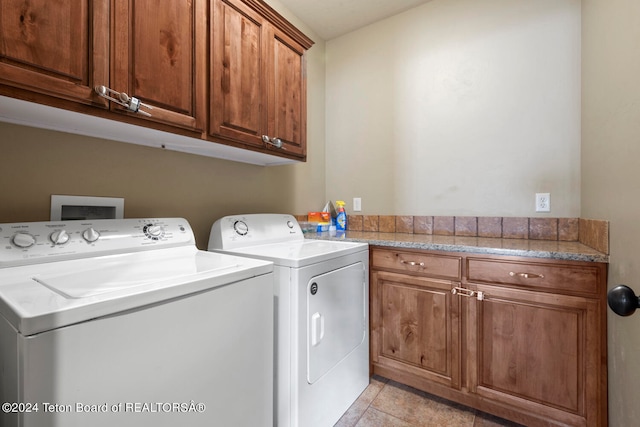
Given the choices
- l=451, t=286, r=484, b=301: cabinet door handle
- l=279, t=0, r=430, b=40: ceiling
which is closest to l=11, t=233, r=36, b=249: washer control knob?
l=451, t=286, r=484, b=301: cabinet door handle

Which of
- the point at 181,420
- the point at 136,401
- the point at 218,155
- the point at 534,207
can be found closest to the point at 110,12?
the point at 218,155

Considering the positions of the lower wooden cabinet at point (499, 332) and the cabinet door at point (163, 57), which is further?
the lower wooden cabinet at point (499, 332)

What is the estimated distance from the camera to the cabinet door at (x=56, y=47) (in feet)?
2.63

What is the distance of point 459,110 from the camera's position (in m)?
2.06

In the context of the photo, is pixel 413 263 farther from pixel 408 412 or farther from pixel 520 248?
pixel 408 412

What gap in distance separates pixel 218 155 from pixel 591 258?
190 cm

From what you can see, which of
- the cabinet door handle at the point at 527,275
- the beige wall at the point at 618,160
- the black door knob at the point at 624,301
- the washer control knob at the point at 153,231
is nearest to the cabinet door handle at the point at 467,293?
the cabinet door handle at the point at 527,275

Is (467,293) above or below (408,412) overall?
above

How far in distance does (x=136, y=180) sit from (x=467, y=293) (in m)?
1.75

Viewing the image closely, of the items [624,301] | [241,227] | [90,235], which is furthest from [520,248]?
[90,235]

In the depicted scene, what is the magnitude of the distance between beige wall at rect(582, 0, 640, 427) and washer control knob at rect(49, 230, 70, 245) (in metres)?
1.91

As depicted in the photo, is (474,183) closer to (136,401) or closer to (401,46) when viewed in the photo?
(401,46)

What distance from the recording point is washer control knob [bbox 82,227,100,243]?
1.09 m

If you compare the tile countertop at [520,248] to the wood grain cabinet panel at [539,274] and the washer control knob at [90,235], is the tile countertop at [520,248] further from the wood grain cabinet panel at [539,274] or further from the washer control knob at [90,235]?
the washer control knob at [90,235]
